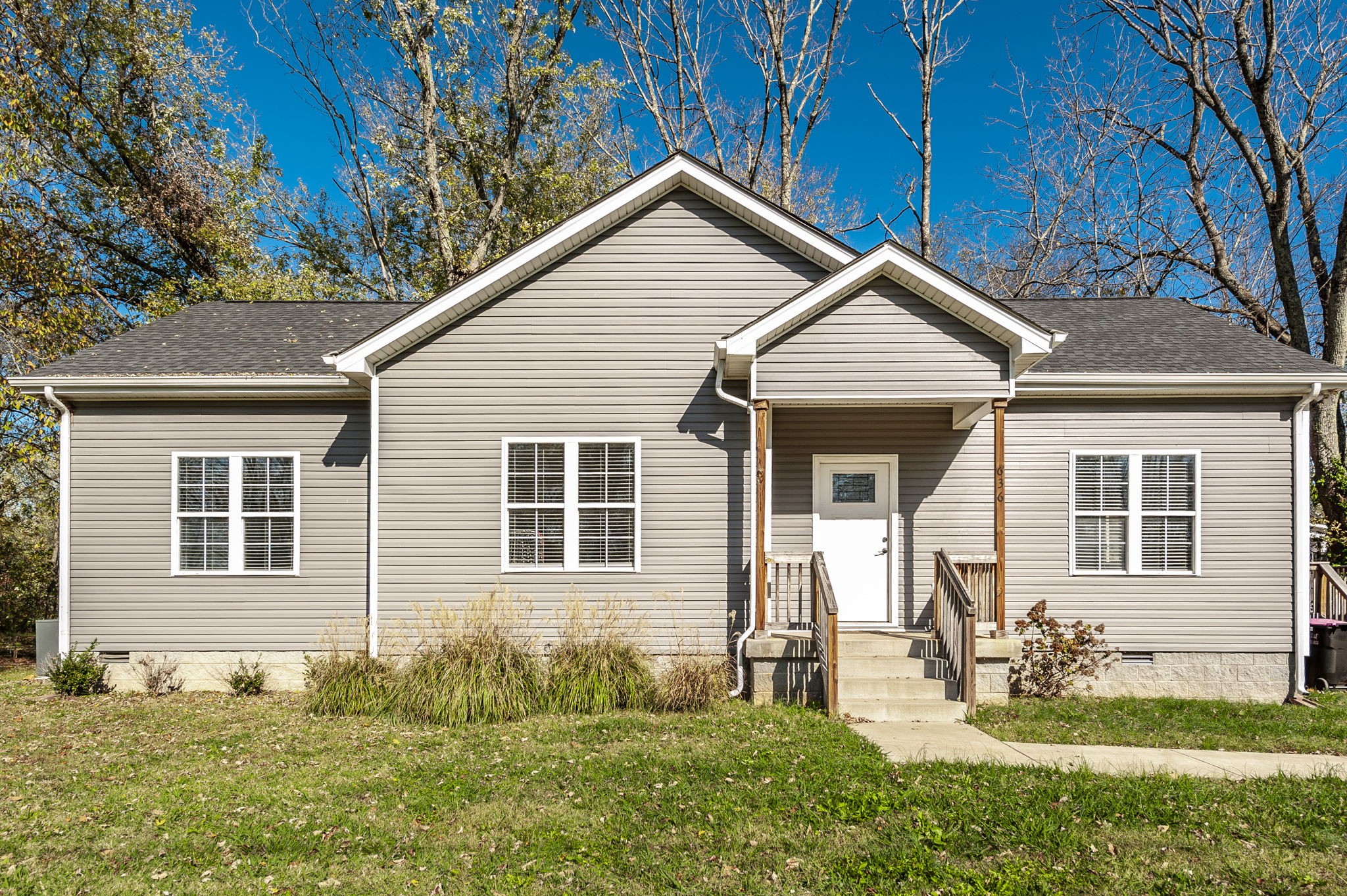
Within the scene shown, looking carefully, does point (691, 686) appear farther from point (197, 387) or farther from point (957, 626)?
point (197, 387)

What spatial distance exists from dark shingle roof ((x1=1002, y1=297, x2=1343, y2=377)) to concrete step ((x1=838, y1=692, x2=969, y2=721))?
13.5ft

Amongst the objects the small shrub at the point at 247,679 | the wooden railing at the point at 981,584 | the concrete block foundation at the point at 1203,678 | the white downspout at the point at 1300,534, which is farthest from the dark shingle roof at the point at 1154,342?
the small shrub at the point at 247,679

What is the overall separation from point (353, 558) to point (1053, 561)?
8376 millimetres

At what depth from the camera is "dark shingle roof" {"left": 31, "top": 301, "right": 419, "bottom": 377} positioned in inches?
356

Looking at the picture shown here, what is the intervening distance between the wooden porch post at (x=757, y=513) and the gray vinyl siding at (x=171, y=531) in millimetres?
4719

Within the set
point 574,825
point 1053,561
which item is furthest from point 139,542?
point 1053,561

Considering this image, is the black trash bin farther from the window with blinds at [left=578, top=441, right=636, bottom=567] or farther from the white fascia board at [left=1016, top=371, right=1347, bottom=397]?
the window with blinds at [left=578, top=441, right=636, bottom=567]

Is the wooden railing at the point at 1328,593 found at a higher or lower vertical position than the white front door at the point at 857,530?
lower

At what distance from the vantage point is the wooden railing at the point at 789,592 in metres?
8.19

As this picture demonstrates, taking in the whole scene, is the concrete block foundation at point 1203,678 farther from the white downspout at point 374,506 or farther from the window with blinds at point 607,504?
the white downspout at point 374,506

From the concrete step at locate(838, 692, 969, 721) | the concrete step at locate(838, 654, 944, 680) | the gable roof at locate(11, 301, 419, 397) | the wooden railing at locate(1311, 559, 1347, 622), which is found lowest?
the concrete step at locate(838, 692, 969, 721)

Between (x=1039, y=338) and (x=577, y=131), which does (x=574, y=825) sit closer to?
(x=1039, y=338)

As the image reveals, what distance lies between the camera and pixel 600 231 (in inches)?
350

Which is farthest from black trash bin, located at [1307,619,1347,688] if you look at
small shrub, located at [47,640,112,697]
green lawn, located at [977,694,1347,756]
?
small shrub, located at [47,640,112,697]
